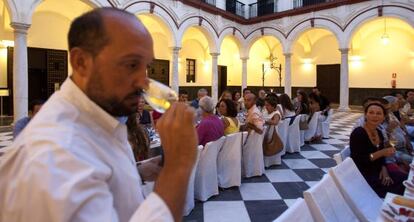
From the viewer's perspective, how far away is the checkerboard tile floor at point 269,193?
3.85m

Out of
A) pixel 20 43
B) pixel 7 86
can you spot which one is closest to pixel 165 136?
pixel 20 43

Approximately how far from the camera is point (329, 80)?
19.6m

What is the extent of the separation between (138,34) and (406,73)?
19095mm

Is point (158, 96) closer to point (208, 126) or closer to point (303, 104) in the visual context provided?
point (208, 126)

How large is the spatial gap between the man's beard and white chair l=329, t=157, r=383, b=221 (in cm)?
205

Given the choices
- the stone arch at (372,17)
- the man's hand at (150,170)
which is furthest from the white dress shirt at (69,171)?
the stone arch at (372,17)

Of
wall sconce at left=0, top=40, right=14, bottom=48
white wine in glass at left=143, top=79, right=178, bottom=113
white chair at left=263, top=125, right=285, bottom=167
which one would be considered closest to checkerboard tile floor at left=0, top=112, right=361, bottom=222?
white chair at left=263, top=125, right=285, bottom=167

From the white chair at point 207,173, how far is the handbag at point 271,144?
1.69m

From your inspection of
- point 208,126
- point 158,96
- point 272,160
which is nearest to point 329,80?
point 272,160

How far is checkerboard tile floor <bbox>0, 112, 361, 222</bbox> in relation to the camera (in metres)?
3.85

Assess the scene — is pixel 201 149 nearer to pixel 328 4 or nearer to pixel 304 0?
pixel 328 4

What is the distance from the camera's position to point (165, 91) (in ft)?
2.95

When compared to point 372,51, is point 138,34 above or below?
below

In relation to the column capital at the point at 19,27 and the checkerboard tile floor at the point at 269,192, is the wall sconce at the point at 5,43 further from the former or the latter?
the checkerboard tile floor at the point at 269,192
